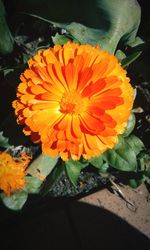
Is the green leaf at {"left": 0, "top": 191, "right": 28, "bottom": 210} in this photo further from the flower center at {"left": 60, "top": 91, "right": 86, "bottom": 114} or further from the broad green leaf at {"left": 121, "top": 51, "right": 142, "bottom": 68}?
the broad green leaf at {"left": 121, "top": 51, "right": 142, "bottom": 68}

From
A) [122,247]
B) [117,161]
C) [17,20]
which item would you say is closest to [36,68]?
[117,161]

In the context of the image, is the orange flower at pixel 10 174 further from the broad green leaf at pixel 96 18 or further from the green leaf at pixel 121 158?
the broad green leaf at pixel 96 18

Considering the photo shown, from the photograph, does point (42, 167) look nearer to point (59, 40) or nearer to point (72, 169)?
point (72, 169)

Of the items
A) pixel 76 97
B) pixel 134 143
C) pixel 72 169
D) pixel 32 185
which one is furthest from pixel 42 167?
pixel 76 97

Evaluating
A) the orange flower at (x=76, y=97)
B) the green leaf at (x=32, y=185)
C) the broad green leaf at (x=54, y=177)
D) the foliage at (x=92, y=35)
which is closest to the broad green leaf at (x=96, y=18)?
the foliage at (x=92, y=35)

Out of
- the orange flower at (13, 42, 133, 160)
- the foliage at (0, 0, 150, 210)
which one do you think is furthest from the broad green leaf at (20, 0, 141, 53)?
the orange flower at (13, 42, 133, 160)

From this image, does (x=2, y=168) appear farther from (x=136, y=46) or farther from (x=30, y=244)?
(x=136, y=46)
